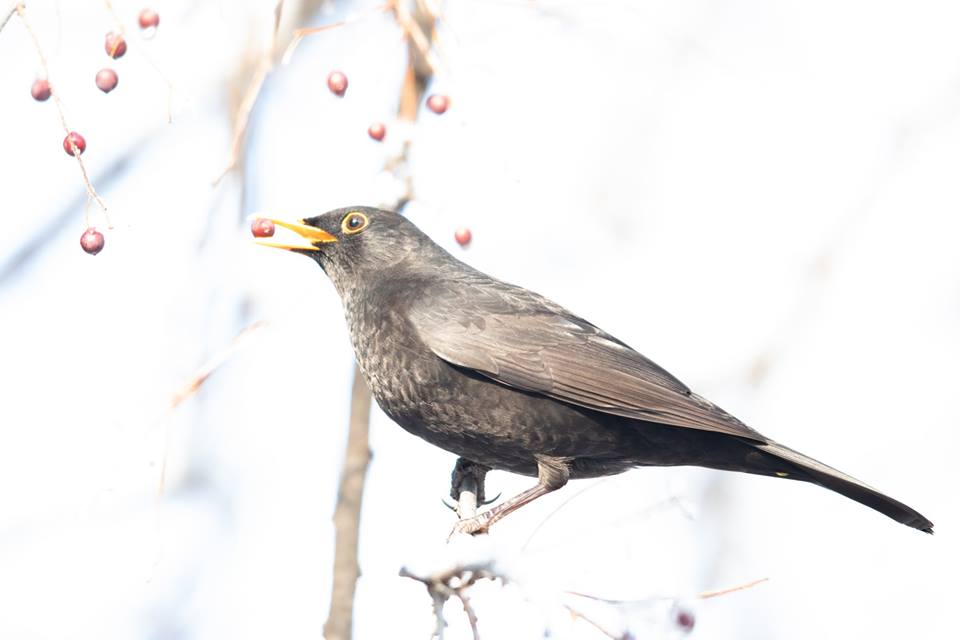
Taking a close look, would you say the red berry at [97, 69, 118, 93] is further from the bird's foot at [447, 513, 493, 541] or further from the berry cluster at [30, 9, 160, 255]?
the bird's foot at [447, 513, 493, 541]

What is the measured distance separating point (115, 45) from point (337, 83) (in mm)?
1015

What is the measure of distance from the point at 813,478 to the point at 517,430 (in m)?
1.23

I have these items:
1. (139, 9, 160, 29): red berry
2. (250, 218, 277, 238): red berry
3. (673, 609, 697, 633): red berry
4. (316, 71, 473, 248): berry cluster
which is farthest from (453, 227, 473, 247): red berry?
(673, 609, 697, 633): red berry

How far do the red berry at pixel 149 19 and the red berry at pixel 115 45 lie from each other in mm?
296

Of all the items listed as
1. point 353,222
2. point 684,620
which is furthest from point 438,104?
point 684,620

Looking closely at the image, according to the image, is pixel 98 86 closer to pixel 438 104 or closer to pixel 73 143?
pixel 73 143

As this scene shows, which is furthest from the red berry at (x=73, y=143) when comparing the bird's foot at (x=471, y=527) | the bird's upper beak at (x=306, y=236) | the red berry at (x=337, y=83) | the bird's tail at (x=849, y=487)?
the bird's tail at (x=849, y=487)

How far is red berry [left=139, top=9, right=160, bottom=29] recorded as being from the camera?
12.9 ft

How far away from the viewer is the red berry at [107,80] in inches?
150

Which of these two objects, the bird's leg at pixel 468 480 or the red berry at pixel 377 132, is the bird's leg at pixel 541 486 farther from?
the red berry at pixel 377 132

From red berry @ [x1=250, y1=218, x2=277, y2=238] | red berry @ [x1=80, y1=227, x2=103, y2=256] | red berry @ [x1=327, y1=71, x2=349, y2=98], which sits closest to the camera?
red berry @ [x1=80, y1=227, x2=103, y2=256]

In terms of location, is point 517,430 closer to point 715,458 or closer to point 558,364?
point 558,364

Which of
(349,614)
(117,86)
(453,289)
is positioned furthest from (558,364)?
(117,86)

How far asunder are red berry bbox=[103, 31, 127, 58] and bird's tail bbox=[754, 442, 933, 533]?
9.15 feet
